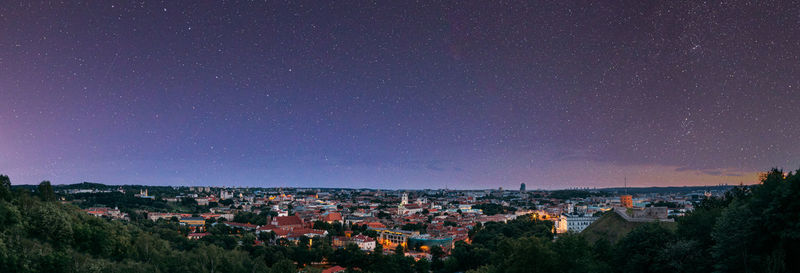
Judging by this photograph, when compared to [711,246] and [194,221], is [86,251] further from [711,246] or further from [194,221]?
[194,221]

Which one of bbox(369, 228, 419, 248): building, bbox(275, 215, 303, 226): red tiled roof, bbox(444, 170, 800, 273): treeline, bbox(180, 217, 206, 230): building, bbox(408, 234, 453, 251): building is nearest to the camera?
bbox(444, 170, 800, 273): treeline

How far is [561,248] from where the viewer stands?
82.9ft

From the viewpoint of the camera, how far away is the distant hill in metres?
40.2

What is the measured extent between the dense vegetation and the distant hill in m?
6.64

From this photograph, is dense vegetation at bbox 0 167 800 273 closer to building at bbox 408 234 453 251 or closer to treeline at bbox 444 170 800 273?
treeline at bbox 444 170 800 273

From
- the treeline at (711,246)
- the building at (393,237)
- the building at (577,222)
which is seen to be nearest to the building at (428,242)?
the building at (393,237)

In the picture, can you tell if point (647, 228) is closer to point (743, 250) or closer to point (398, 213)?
point (743, 250)

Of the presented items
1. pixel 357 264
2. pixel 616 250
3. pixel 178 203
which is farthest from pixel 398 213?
pixel 616 250

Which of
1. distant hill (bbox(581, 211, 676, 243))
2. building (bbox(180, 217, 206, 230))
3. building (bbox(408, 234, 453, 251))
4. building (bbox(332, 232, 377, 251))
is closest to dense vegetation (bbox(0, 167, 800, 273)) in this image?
distant hill (bbox(581, 211, 676, 243))

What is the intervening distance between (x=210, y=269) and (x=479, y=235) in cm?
4035

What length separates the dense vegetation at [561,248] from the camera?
16.3 metres

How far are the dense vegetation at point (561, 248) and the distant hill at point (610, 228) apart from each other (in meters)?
6.64

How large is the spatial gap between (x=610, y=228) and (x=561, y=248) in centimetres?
2015

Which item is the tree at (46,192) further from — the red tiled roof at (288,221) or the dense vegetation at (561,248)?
the red tiled roof at (288,221)
